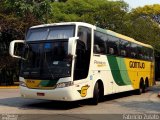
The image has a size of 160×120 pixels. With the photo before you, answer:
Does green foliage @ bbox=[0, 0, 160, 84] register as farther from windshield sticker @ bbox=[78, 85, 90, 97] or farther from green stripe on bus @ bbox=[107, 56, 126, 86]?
windshield sticker @ bbox=[78, 85, 90, 97]

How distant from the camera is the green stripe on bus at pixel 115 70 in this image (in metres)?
17.8

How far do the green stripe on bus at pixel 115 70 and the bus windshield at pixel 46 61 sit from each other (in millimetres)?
3771

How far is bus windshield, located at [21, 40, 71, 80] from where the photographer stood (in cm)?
1395

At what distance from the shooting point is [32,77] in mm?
14414

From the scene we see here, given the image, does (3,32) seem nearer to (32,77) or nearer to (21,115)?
(32,77)

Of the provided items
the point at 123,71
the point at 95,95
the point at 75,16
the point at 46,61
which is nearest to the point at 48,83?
the point at 46,61

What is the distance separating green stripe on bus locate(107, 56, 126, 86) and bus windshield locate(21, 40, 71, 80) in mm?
3771

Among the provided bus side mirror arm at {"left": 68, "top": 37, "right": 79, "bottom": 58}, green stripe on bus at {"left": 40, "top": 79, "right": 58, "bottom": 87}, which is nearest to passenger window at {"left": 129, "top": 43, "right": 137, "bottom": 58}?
bus side mirror arm at {"left": 68, "top": 37, "right": 79, "bottom": 58}

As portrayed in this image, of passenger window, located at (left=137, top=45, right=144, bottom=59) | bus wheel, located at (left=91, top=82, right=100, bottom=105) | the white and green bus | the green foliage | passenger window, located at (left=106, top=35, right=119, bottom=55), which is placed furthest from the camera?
the green foliage

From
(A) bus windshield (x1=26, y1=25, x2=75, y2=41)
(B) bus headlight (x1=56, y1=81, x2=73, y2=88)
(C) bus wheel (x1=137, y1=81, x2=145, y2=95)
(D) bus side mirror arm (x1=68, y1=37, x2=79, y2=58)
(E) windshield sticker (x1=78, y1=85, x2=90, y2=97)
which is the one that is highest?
(A) bus windshield (x1=26, y1=25, x2=75, y2=41)

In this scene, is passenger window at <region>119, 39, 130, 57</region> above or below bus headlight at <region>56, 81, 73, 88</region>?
above

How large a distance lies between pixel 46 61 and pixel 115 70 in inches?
202

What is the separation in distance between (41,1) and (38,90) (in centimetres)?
1836

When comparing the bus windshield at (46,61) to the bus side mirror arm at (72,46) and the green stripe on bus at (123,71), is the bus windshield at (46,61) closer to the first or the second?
the bus side mirror arm at (72,46)
